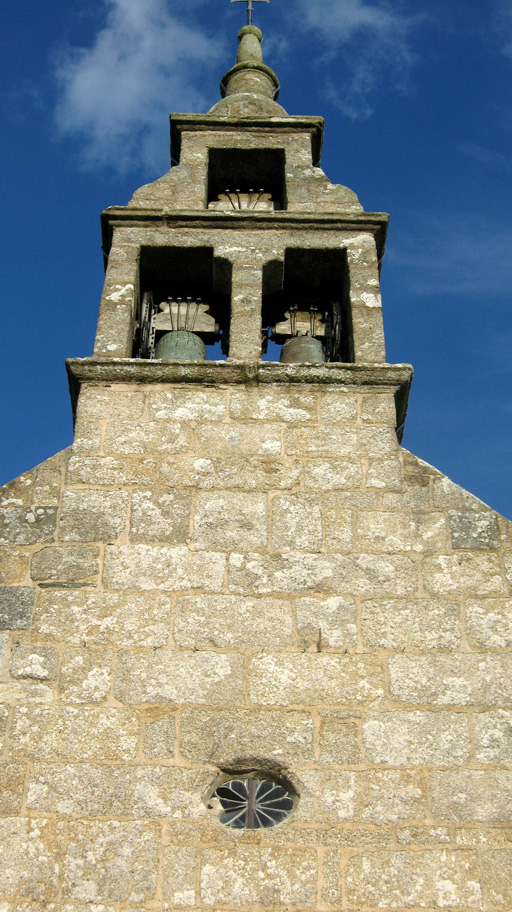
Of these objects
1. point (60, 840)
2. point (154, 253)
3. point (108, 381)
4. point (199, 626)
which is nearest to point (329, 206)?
point (154, 253)

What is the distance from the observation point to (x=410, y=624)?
4273 millimetres

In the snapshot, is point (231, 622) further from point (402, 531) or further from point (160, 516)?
point (402, 531)

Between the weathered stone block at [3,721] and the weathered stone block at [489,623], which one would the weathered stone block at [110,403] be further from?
the weathered stone block at [489,623]

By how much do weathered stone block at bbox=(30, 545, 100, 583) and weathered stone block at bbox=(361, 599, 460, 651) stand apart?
1349 millimetres

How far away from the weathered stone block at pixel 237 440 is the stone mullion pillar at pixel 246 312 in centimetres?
63

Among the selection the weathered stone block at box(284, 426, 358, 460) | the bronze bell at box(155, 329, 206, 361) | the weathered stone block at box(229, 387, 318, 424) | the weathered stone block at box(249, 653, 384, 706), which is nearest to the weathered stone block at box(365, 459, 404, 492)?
the weathered stone block at box(284, 426, 358, 460)

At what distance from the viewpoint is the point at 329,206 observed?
6445 millimetres

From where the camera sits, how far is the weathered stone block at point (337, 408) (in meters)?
5.05

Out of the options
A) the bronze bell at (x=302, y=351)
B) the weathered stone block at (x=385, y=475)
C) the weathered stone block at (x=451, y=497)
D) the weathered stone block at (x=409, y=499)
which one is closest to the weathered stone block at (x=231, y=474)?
the weathered stone block at (x=385, y=475)

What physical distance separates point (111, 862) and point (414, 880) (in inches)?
48.0

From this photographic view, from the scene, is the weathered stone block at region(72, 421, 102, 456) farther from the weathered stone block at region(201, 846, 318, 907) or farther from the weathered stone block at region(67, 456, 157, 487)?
the weathered stone block at region(201, 846, 318, 907)

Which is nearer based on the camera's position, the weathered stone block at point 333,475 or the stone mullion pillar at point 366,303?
the weathered stone block at point 333,475

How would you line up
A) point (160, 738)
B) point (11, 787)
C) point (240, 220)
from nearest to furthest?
point (11, 787) → point (160, 738) → point (240, 220)

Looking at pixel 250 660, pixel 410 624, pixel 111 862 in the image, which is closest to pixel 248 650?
pixel 250 660
